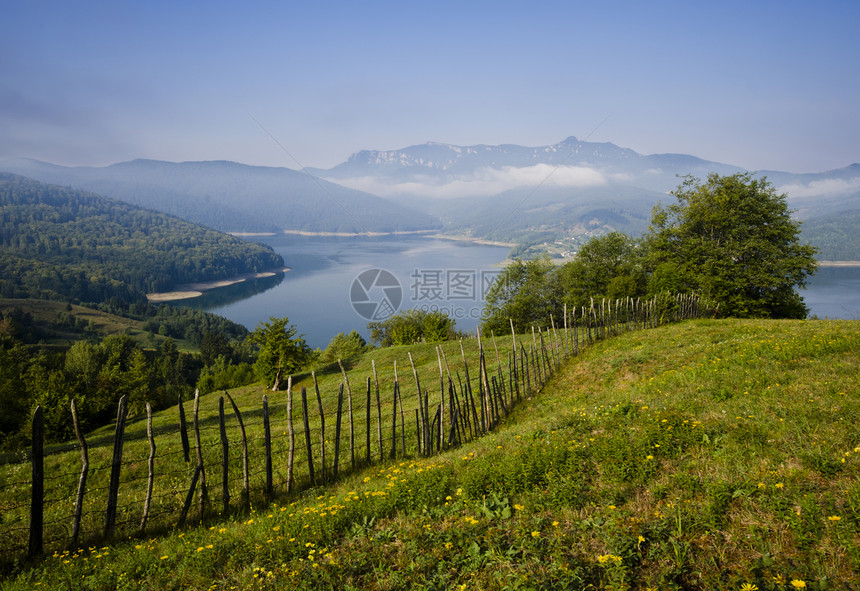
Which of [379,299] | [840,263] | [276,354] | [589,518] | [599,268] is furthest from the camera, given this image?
[840,263]

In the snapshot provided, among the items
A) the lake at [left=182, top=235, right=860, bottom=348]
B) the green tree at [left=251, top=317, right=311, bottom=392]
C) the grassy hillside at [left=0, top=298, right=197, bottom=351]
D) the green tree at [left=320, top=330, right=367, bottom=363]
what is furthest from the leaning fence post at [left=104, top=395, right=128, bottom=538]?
the grassy hillside at [left=0, top=298, right=197, bottom=351]

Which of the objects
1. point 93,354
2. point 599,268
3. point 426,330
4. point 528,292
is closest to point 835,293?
point 599,268

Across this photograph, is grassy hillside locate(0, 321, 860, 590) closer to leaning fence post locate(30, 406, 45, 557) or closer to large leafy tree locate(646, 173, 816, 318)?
leaning fence post locate(30, 406, 45, 557)

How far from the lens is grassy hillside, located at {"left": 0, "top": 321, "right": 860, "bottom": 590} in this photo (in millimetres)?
3910

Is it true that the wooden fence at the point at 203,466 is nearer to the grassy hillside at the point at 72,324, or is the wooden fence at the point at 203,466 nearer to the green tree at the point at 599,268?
the green tree at the point at 599,268

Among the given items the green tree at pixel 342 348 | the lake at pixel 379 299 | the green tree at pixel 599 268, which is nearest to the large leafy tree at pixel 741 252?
the green tree at pixel 599 268

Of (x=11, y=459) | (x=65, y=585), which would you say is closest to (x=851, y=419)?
(x=65, y=585)

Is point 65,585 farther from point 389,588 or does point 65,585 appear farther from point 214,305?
point 214,305

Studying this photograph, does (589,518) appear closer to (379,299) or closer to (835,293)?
(379,299)

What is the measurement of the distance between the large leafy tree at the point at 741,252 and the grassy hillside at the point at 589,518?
26.0 meters

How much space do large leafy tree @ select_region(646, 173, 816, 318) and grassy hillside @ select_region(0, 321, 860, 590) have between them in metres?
26.0

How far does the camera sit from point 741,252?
3011 cm

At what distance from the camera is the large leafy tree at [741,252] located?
29.1 metres

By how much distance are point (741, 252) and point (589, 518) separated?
3389cm
